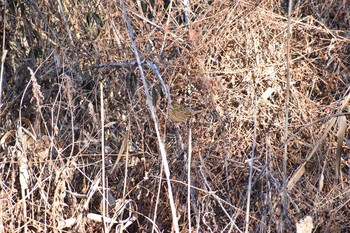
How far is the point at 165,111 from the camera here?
2.83 meters

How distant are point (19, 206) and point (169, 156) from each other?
0.73 m

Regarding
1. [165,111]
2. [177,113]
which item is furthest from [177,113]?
[165,111]

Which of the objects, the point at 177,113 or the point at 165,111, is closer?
the point at 177,113

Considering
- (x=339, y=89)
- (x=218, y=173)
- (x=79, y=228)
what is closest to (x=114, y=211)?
(x=79, y=228)

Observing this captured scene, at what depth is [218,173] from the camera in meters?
2.73

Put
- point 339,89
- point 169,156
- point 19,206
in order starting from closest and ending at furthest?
point 19,206 < point 169,156 < point 339,89

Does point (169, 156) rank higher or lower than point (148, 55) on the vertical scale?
lower

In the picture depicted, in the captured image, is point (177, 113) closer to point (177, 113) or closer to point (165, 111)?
point (177, 113)

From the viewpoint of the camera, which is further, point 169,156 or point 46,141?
point 169,156

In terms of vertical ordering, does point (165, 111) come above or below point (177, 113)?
below

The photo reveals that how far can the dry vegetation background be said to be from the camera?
2408 millimetres

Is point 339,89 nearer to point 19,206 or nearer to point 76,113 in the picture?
point 76,113

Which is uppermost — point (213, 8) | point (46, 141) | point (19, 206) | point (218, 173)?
point (213, 8)

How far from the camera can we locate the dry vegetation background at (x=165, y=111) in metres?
2.41
